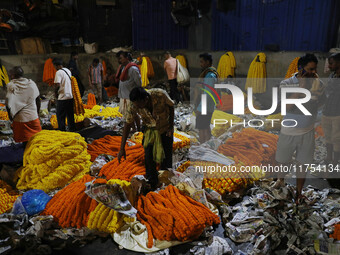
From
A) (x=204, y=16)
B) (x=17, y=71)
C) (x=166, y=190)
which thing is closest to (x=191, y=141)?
(x=166, y=190)

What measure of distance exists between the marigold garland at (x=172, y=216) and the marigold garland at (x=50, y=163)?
4.46 feet

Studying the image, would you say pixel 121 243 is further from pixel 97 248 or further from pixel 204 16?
pixel 204 16

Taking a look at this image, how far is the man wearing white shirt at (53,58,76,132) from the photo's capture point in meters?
5.17

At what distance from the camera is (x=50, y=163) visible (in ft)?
12.6

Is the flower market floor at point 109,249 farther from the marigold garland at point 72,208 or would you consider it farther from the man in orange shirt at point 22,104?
the man in orange shirt at point 22,104

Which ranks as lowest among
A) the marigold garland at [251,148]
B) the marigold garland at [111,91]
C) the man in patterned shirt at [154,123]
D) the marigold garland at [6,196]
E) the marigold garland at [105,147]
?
the marigold garland at [6,196]

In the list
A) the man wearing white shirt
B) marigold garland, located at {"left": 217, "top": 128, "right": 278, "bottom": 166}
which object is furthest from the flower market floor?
the man wearing white shirt

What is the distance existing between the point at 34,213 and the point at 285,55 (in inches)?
278

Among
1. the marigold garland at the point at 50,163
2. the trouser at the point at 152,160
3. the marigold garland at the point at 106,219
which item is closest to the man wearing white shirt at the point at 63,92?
the marigold garland at the point at 50,163

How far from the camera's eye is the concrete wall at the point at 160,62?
7.32m

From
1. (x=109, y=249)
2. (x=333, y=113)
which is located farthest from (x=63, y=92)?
(x=333, y=113)

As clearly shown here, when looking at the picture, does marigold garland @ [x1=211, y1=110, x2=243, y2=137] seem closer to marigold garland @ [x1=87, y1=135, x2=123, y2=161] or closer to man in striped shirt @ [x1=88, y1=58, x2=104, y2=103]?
marigold garland @ [x1=87, y1=135, x2=123, y2=161]

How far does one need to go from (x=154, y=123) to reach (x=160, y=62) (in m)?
8.93

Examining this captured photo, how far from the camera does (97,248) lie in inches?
110
